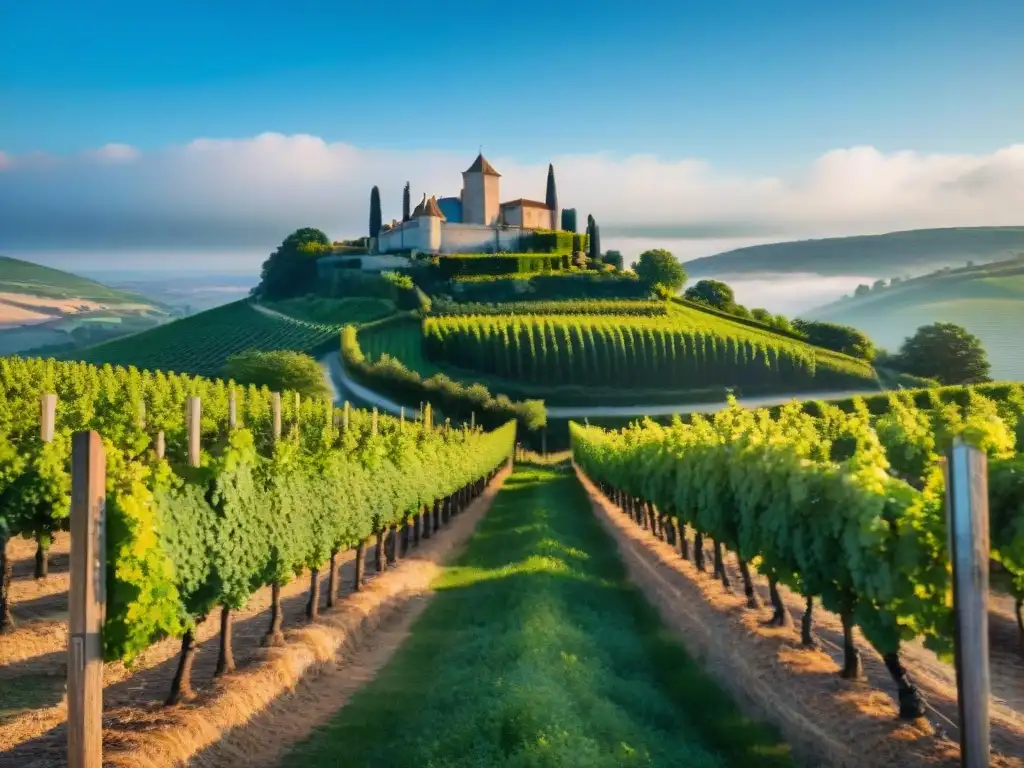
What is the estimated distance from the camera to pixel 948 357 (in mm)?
101750

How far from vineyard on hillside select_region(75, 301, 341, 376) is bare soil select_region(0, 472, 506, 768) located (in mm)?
69522

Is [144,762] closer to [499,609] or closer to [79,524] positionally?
[79,524]

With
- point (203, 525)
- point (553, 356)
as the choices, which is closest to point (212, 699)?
point (203, 525)

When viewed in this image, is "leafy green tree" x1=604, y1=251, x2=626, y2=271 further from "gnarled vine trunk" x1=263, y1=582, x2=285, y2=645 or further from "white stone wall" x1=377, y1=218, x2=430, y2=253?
"gnarled vine trunk" x1=263, y1=582, x2=285, y2=645

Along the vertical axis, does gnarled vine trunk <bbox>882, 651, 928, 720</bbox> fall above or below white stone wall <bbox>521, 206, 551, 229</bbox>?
below

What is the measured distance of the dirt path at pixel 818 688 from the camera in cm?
903

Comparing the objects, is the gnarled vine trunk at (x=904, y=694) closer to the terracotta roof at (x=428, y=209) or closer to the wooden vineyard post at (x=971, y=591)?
the wooden vineyard post at (x=971, y=591)

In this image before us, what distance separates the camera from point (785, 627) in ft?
45.7

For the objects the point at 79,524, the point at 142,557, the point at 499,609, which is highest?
the point at 79,524

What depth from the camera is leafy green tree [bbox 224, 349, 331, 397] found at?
6353 cm

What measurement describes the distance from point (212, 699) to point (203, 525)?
2013 millimetres

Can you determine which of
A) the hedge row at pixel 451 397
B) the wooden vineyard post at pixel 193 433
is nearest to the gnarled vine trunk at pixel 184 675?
the wooden vineyard post at pixel 193 433

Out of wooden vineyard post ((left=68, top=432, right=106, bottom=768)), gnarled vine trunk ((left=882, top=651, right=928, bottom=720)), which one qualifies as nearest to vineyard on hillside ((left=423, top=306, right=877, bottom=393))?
gnarled vine trunk ((left=882, top=651, right=928, bottom=720))

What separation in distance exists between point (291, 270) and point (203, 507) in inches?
4870
